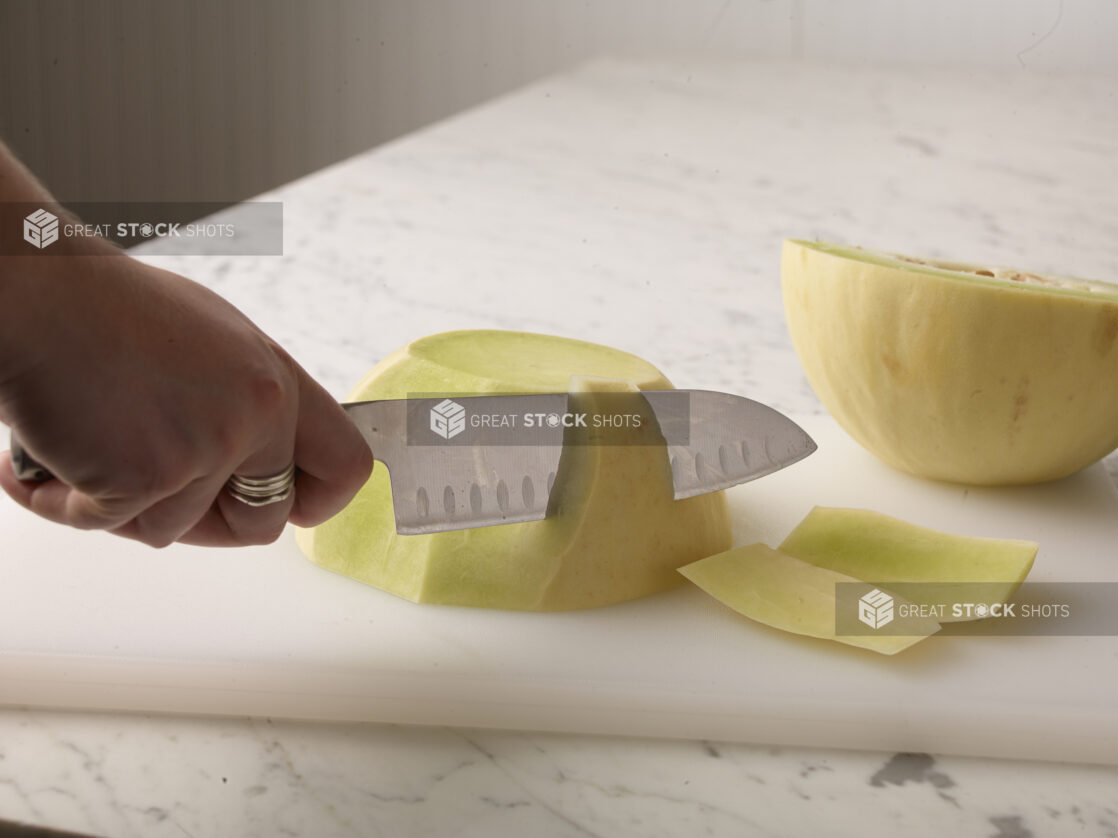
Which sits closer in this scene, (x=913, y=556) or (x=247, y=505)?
(x=247, y=505)

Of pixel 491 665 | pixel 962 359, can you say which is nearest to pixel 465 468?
pixel 491 665

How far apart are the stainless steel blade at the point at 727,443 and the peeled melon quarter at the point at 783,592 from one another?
8cm

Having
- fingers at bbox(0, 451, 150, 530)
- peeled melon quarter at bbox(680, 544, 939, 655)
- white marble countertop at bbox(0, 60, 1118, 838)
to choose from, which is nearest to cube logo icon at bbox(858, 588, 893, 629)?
peeled melon quarter at bbox(680, 544, 939, 655)

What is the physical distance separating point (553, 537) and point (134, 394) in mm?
457

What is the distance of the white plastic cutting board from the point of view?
910 millimetres

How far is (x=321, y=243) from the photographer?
7.32 feet

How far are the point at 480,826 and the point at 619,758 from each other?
14cm

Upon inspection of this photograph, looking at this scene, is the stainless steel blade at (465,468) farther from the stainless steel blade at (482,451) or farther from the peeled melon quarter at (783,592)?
the peeled melon quarter at (783,592)

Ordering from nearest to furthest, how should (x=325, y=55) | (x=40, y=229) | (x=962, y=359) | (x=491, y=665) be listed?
(x=40, y=229)
(x=491, y=665)
(x=962, y=359)
(x=325, y=55)

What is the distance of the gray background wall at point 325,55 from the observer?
3395mm

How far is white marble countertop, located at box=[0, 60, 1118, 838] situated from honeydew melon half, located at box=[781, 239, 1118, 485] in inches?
11.5

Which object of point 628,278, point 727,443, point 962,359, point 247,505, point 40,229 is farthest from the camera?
point 628,278

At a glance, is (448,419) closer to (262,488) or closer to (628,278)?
(262,488)

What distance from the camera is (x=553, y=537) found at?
3.39 feet
